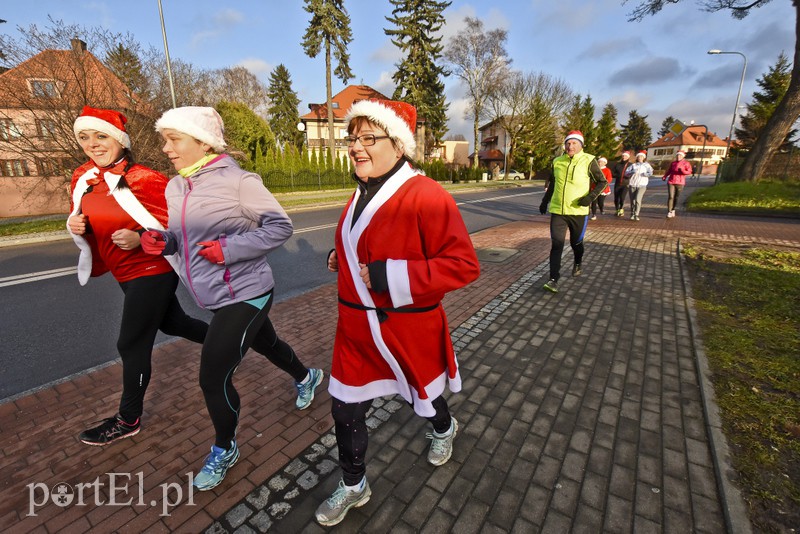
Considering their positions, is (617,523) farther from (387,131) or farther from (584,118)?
(584,118)

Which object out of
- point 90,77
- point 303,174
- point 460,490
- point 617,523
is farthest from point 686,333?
point 303,174

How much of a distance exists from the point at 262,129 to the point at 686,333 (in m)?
34.7

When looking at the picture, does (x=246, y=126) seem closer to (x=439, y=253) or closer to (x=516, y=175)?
(x=439, y=253)

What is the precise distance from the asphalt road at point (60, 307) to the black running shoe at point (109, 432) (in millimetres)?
1234

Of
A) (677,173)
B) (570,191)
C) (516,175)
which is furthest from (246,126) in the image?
(516,175)

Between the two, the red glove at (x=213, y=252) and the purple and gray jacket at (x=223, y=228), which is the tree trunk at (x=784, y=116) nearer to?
the purple and gray jacket at (x=223, y=228)

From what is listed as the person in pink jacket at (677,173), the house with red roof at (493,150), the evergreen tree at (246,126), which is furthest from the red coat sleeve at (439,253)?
the house with red roof at (493,150)

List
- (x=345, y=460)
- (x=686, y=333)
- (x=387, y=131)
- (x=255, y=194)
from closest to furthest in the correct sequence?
(x=387, y=131)
(x=345, y=460)
(x=255, y=194)
(x=686, y=333)

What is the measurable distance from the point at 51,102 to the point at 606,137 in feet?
189

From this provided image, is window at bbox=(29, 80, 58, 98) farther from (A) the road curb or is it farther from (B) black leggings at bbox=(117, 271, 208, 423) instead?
(A) the road curb

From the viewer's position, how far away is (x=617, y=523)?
1.94 meters

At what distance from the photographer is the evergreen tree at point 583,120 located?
151ft

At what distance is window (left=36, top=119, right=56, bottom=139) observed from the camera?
36.9 ft

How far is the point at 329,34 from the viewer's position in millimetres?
27562
